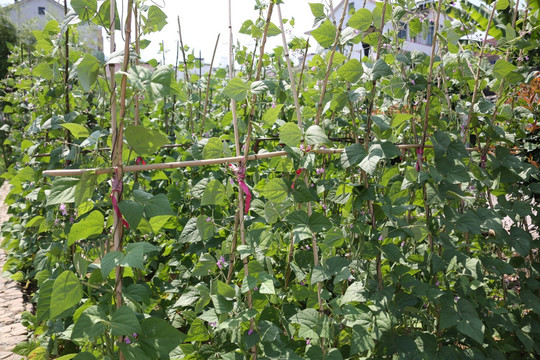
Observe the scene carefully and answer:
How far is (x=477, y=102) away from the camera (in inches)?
83.2

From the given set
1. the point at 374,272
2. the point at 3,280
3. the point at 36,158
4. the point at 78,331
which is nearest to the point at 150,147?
the point at 78,331

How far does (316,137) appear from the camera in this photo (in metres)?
1.54

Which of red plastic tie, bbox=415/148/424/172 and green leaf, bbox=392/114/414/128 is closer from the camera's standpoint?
green leaf, bbox=392/114/414/128

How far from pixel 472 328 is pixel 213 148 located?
3.76ft

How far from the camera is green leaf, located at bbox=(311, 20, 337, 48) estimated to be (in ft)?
5.34

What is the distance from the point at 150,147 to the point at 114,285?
18.1 inches

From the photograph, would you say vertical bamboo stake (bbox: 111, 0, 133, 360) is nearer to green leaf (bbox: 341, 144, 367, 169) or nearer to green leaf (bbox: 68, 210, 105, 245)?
green leaf (bbox: 68, 210, 105, 245)

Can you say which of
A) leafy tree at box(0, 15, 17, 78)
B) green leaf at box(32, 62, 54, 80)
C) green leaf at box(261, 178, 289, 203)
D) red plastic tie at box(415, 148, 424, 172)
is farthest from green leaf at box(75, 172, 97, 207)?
leafy tree at box(0, 15, 17, 78)

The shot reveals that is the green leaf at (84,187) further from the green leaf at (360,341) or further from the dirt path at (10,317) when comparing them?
the dirt path at (10,317)

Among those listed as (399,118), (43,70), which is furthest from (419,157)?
(43,70)

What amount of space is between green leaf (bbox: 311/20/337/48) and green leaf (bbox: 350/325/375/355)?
993 mm

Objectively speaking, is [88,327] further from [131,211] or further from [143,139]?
[143,139]

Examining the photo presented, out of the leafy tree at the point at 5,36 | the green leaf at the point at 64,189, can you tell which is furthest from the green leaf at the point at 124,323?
the leafy tree at the point at 5,36

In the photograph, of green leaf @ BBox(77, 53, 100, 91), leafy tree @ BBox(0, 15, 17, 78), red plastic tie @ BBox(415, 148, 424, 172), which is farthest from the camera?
leafy tree @ BBox(0, 15, 17, 78)
